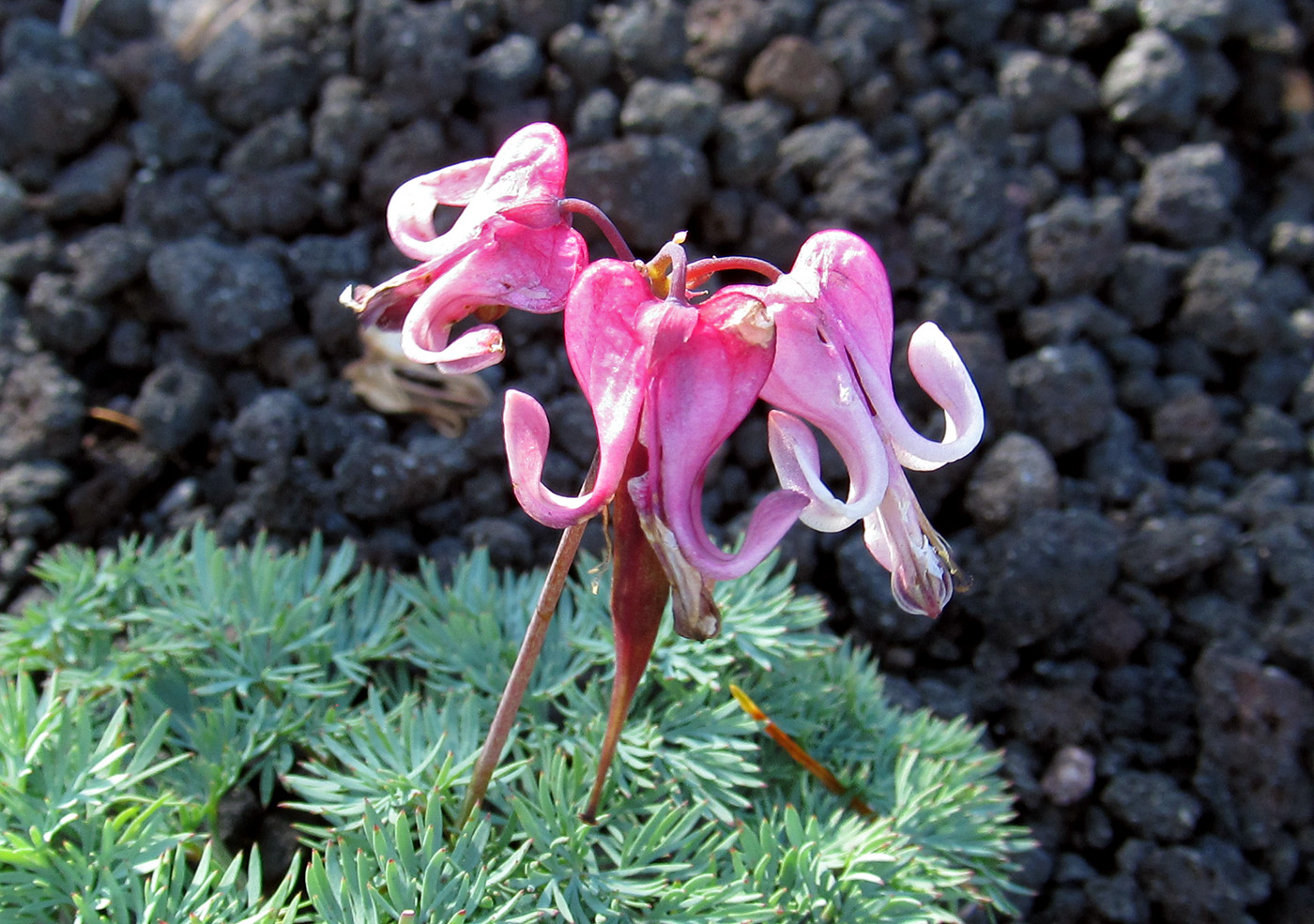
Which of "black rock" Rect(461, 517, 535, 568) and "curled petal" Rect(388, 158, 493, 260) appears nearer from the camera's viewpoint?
"curled petal" Rect(388, 158, 493, 260)

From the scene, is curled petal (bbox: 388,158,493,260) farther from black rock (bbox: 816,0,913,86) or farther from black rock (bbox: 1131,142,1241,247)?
black rock (bbox: 1131,142,1241,247)

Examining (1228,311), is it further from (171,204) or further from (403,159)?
(171,204)

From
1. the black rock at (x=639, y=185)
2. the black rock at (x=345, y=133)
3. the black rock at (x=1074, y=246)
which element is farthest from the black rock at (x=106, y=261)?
the black rock at (x=1074, y=246)

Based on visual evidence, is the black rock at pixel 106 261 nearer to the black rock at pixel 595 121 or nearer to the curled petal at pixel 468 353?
the black rock at pixel 595 121

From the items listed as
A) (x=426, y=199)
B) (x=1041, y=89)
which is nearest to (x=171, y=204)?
(x=426, y=199)

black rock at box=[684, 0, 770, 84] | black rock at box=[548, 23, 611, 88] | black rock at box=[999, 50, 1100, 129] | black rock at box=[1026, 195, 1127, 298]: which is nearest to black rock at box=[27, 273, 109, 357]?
black rock at box=[548, 23, 611, 88]

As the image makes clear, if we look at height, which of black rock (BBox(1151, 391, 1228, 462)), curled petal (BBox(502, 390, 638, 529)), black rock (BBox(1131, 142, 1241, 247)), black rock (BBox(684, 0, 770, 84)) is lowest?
black rock (BBox(1151, 391, 1228, 462))

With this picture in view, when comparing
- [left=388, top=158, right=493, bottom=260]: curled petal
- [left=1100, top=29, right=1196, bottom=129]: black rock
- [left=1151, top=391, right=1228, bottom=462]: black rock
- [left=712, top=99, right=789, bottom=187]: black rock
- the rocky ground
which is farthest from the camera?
[left=1100, top=29, right=1196, bottom=129]: black rock
